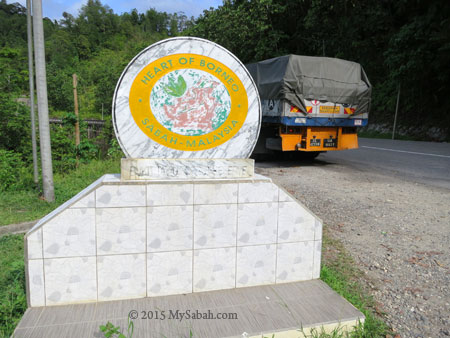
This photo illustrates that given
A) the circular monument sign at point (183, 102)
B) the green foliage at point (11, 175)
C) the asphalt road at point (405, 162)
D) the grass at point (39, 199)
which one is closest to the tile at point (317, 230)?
the circular monument sign at point (183, 102)

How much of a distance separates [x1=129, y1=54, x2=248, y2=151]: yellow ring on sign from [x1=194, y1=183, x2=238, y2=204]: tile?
1.38 ft

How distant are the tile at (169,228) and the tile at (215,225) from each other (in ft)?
0.19

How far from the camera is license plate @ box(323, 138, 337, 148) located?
968cm

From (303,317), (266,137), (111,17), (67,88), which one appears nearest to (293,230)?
(303,317)

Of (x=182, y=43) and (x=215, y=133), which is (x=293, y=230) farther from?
(x=182, y=43)

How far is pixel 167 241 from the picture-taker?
2865 mm

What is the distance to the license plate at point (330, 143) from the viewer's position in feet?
31.8

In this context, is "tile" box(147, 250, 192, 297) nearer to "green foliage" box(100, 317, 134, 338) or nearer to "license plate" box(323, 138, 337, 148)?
"green foliage" box(100, 317, 134, 338)

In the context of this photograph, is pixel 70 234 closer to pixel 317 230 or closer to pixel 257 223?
pixel 257 223

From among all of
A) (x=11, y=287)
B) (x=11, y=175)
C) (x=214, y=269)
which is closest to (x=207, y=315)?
(x=214, y=269)

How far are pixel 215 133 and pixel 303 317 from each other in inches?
64.1

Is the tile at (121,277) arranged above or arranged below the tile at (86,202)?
below

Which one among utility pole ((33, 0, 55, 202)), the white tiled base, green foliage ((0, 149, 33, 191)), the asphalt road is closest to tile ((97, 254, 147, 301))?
the white tiled base

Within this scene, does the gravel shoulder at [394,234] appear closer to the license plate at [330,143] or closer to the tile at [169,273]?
the license plate at [330,143]
